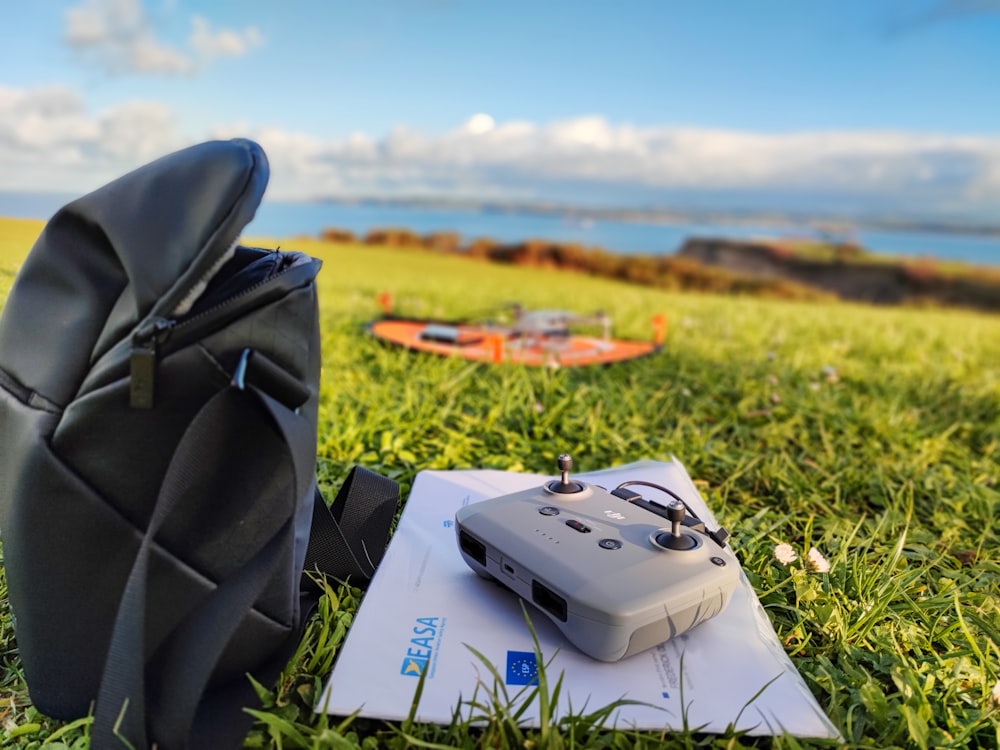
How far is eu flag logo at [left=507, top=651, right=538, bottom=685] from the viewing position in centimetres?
111

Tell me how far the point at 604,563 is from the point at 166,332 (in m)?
0.71

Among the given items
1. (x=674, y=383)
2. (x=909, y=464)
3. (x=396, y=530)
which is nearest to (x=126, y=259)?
(x=396, y=530)

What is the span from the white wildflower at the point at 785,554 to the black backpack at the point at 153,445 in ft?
3.09

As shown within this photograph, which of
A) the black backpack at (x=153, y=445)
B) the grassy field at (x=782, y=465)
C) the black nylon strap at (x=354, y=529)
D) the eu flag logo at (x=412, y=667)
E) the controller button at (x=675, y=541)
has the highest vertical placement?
the black backpack at (x=153, y=445)

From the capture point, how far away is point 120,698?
3.09 ft

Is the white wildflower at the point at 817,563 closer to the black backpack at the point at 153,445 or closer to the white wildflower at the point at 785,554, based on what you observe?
the white wildflower at the point at 785,554

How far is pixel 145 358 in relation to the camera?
36.8 inches

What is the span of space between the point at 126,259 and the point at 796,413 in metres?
2.19

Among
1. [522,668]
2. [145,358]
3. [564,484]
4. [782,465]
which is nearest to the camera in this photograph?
[145,358]

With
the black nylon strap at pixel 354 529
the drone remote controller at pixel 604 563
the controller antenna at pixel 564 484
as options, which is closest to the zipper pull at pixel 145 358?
the black nylon strap at pixel 354 529

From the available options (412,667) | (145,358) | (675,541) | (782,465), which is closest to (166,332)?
(145,358)

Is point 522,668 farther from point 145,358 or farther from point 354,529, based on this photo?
point 145,358

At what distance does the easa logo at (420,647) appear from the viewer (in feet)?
3.73

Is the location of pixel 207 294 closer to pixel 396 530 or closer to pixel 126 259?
pixel 126 259
